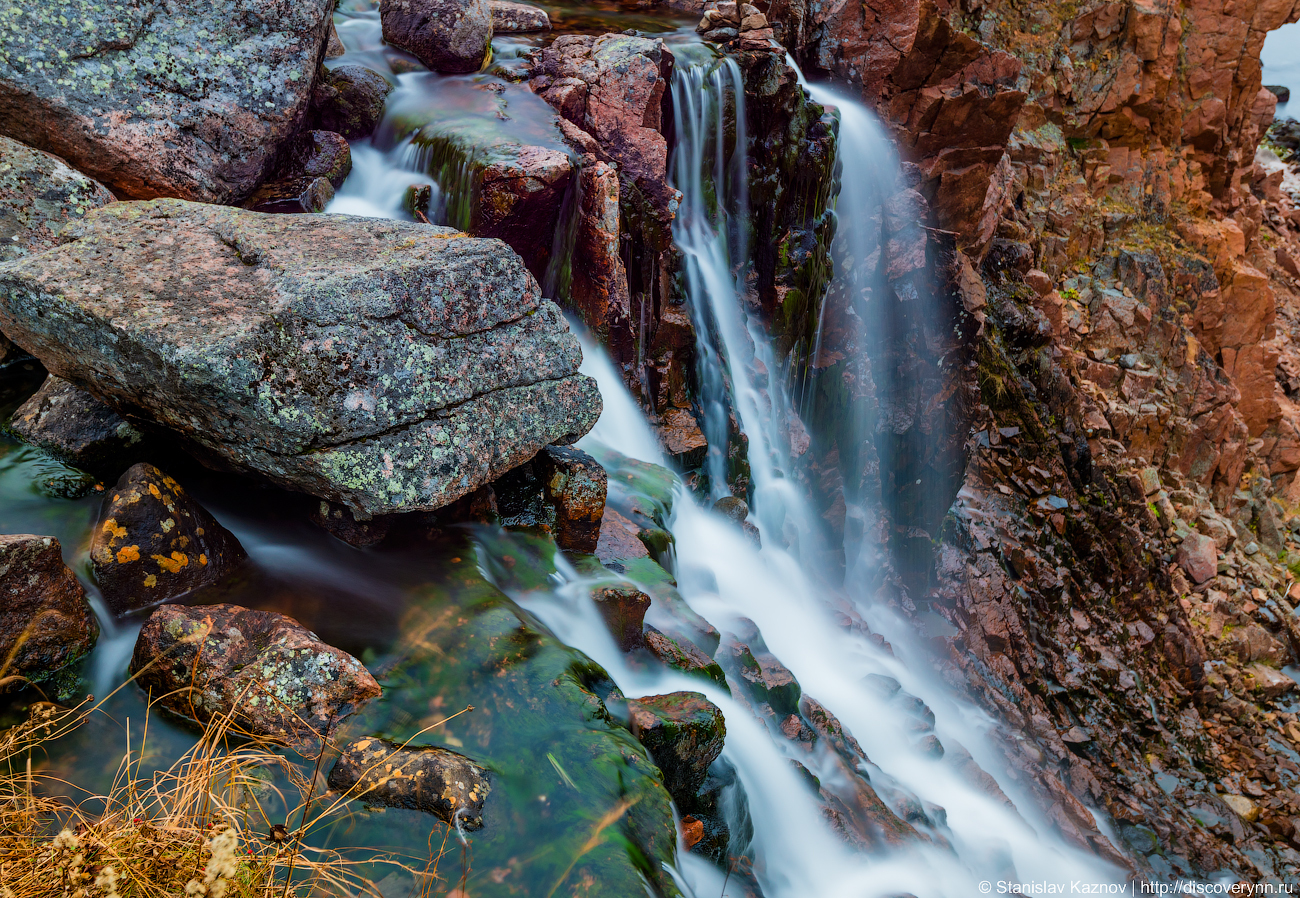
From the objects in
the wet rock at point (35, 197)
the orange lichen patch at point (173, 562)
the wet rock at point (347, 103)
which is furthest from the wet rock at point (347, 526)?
the wet rock at point (347, 103)

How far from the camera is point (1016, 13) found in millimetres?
15172

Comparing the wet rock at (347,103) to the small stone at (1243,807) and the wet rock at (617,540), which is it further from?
the small stone at (1243,807)

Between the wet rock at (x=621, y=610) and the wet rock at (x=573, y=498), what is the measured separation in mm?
548

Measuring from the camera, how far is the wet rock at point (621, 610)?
15.7ft

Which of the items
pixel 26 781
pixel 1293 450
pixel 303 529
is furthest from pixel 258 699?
pixel 1293 450

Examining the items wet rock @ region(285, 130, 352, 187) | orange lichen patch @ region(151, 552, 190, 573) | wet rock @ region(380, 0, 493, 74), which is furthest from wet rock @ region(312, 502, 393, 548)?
wet rock @ region(380, 0, 493, 74)

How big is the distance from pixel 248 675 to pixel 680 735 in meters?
2.11

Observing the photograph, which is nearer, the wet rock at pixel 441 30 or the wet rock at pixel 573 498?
the wet rock at pixel 573 498

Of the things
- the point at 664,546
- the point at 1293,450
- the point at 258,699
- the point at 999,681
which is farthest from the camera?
the point at 1293,450

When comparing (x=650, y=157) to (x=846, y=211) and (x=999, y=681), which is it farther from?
(x=999, y=681)

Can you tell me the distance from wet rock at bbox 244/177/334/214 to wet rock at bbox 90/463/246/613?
3.39m

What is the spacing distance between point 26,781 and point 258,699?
0.81m

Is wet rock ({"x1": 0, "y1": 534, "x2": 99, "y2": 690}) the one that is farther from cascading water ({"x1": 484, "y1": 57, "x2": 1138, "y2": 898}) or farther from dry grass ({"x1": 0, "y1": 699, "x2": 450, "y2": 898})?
cascading water ({"x1": 484, "y1": 57, "x2": 1138, "y2": 898})

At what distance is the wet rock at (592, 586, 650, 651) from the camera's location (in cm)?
479
